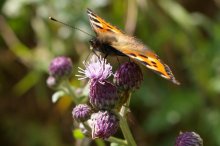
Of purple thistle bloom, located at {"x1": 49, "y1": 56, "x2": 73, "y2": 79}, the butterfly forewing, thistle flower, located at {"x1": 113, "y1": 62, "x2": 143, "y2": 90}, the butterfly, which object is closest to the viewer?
the butterfly

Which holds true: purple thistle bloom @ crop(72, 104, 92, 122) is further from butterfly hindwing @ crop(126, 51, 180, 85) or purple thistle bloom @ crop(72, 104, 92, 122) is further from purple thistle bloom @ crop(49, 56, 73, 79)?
purple thistle bloom @ crop(49, 56, 73, 79)

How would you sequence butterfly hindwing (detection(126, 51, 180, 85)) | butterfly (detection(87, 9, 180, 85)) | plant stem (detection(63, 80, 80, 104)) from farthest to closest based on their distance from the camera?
plant stem (detection(63, 80, 80, 104))
butterfly (detection(87, 9, 180, 85))
butterfly hindwing (detection(126, 51, 180, 85))

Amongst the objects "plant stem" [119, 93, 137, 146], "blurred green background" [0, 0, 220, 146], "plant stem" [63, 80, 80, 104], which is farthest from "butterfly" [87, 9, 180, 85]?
"blurred green background" [0, 0, 220, 146]

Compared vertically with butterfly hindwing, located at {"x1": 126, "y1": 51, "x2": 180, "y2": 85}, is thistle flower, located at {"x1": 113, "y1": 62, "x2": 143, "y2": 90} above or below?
below

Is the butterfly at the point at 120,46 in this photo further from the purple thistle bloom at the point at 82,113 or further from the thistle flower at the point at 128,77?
the purple thistle bloom at the point at 82,113

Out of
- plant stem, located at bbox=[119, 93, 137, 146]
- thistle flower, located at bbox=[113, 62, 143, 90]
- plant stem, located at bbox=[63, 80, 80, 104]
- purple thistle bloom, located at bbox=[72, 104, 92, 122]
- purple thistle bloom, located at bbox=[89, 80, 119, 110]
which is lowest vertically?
plant stem, located at bbox=[63, 80, 80, 104]

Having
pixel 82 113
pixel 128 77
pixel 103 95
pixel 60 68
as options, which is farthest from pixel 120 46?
pixel 60 68

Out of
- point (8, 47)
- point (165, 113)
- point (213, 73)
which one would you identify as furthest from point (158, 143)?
point (8, 47)
